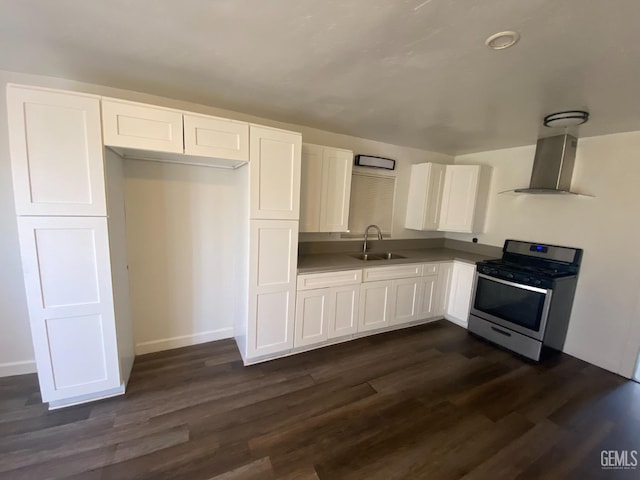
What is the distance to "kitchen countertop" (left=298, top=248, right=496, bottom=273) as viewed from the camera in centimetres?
271

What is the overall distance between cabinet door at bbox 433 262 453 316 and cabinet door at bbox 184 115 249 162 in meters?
2.85

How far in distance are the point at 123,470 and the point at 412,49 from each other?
2.90m

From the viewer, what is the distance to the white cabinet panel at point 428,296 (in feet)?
11.2

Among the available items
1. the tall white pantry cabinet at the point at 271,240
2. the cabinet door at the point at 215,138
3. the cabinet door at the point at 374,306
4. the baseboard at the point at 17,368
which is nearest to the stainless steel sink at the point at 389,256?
the cabinet door at the point at 374,306

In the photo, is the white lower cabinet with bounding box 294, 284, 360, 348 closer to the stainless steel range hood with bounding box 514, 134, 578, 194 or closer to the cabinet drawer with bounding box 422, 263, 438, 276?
the cabinet drawer with bounding box 422, 263, 438, 276

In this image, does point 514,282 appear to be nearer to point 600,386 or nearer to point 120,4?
point 600,386

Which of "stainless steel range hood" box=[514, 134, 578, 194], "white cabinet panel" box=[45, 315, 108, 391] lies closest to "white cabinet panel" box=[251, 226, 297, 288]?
"white cabinet panel" box=[45, 315, 108, 391]

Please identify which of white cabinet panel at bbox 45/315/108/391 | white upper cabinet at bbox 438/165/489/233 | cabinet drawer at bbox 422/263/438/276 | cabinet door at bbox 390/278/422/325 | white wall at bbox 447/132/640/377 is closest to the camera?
white cabinet panel at bbox 45/315/108/391

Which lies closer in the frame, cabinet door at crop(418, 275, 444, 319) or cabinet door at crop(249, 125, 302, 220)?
cabinet door at crop(249, 125, 302, 220)

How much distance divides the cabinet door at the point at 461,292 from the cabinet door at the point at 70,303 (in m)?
3.75

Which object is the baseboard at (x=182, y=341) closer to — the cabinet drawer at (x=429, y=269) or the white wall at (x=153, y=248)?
the white wall at (x=153, y=248)

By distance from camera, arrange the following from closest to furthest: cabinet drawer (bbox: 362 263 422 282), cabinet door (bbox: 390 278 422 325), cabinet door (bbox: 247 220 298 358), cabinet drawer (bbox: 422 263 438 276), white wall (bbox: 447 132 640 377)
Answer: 1. cabinet door (bbox: 247 220 298 358)
2. white wall (bbox: 447 132 640 377)
3. cabinet drawer (bbox: 362 263 422 282)
4. cabinet door (bbox: 390 278 422 325)
5. cabinet drawer (bbox: 422 263 438 276)

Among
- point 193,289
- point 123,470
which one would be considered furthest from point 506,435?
point 193,289

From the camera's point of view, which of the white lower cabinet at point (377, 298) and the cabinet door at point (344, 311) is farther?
the cabinet door at point (344, 311)
